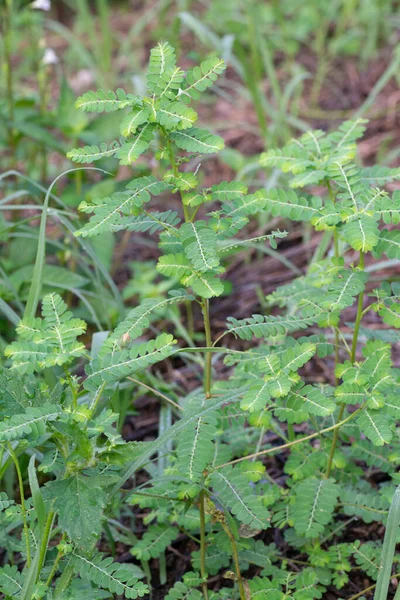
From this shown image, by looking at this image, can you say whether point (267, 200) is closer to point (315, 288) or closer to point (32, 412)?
point (315, 288)

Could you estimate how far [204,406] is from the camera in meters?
1.45

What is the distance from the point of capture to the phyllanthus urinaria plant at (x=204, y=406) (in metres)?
1.33

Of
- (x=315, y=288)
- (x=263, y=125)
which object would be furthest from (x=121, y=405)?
(x=263, y=125)

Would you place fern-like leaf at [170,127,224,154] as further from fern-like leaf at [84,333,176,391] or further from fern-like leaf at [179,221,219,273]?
fern-like leaf at [84,333,176,391]

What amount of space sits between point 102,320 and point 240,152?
4.59ft

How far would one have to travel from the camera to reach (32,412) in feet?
4.14

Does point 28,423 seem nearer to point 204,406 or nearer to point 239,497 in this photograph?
point 204,406

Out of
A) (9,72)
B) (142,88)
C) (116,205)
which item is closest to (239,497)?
(116,205)

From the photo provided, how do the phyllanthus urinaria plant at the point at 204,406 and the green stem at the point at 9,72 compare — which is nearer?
the phyllanthus urinaria plant at the point at 204,406

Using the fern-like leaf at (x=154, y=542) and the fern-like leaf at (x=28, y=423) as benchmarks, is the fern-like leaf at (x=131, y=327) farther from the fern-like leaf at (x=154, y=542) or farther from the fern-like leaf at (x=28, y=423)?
the fern-like leaf at (x=154, y=542)

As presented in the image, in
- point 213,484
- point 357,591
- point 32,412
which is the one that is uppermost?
point 32,412

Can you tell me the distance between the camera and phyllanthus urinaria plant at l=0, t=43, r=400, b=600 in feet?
4.37

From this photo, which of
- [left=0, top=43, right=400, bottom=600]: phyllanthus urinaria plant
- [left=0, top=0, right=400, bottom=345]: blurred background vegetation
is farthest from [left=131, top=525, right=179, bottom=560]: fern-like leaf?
[left=0, top=0, right=400, bottom=345]: blurred background vegetation

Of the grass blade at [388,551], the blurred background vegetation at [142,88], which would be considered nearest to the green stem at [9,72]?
the blurred background vegetation at [142,88]
